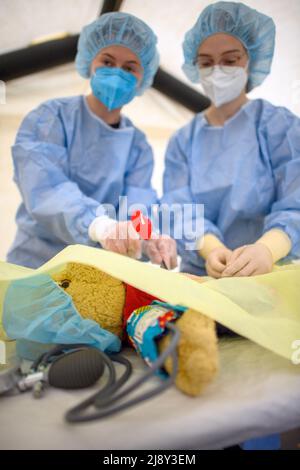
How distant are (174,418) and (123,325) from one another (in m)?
0.20

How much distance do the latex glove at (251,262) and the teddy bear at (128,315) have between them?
0.74 ft

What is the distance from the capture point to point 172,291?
395 millimetres

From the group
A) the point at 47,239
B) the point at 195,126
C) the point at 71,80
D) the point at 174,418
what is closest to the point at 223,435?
the point at 174,418

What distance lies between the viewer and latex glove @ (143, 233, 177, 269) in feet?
2.14

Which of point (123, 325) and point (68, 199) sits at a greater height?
point (68, 199)

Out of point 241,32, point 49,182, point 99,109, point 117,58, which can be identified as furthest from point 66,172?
point 241,32

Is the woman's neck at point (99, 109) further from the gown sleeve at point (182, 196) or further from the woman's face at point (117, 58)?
the gown sleeve at point (182, 196)

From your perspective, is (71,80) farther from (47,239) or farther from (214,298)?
(214,298)

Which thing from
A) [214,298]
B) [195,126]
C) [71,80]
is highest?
[71,80]

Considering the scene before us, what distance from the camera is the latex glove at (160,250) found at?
65cm

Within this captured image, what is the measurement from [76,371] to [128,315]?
0.45ft

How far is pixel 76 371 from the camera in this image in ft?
1.18

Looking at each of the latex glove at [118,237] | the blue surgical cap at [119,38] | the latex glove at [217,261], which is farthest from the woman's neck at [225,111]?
the latex glove at [118,237]
